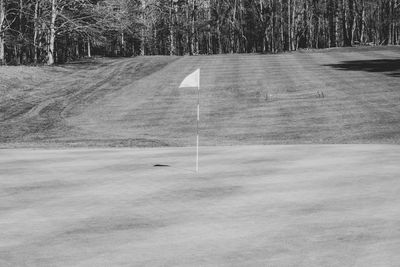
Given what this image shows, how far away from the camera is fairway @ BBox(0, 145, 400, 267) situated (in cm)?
629

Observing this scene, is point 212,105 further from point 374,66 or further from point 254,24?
point 254,24

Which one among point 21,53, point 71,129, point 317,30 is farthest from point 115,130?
point 317,30

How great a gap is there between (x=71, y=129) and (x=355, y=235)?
1917 cm

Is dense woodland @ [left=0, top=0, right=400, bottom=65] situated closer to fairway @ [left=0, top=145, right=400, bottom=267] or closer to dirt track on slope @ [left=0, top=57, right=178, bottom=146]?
dirt track on slope @ [left=0, top=57, right=178, bottom=146]

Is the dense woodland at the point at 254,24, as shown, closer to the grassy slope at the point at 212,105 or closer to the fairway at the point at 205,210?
the grassy slope at the point at 212,105

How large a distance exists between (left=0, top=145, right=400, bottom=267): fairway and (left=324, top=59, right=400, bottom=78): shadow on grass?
2700cm

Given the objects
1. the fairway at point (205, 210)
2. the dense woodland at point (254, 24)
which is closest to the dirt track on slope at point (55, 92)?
the fairway at point (205, 210)

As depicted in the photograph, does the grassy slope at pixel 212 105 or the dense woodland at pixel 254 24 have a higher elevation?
the dense woodland at pixel 254 24

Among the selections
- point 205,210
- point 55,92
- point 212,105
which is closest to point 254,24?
point 55,92

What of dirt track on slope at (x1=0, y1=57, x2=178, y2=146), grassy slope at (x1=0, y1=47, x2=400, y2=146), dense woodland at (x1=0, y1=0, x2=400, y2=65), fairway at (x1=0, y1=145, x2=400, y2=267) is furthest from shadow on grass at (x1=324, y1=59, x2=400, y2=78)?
dense woodland at (x1=0, y1=0, x2=400, y2=65)

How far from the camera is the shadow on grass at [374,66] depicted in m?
38.6

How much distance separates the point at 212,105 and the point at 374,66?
15.7 metres

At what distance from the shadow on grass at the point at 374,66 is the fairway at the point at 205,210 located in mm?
26997

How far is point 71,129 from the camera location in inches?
979
